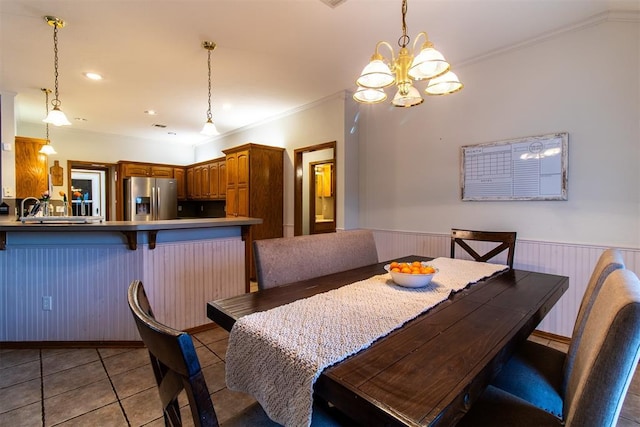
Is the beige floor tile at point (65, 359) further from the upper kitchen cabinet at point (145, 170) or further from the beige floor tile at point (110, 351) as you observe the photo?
the upper kitchen cabinet at point (145, 170)

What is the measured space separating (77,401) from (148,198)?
16.2 ft

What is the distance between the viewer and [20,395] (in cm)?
188

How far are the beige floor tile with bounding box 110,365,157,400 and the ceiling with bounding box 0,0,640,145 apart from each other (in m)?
2.72

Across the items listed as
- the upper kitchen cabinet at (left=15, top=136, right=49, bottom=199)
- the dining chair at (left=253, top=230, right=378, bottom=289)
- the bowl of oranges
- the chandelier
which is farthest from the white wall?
the upper kitchen cabinet at (left=15, top=136, right=49, bottom=199)

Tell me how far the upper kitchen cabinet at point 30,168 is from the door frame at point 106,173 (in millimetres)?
1174

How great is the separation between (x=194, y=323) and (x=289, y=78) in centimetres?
285

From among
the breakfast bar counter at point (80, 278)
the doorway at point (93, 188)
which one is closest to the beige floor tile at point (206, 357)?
the breakfast bar counter at point (80, 278)

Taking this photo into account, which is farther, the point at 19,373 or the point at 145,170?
the point at 145,170

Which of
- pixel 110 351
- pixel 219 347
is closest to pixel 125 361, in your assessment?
pixel 110 351

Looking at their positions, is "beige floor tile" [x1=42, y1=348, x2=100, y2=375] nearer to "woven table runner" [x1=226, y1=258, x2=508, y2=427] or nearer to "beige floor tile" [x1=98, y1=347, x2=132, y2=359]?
"beige floor tile" [x1=98, y1=347, x2=132, y2=359]

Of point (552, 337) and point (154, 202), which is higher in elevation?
point (154, 202)

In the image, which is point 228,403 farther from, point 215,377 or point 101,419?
point 101,419

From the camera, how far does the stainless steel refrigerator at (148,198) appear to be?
5.94 m

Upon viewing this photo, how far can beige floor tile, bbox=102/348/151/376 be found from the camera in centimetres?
218
